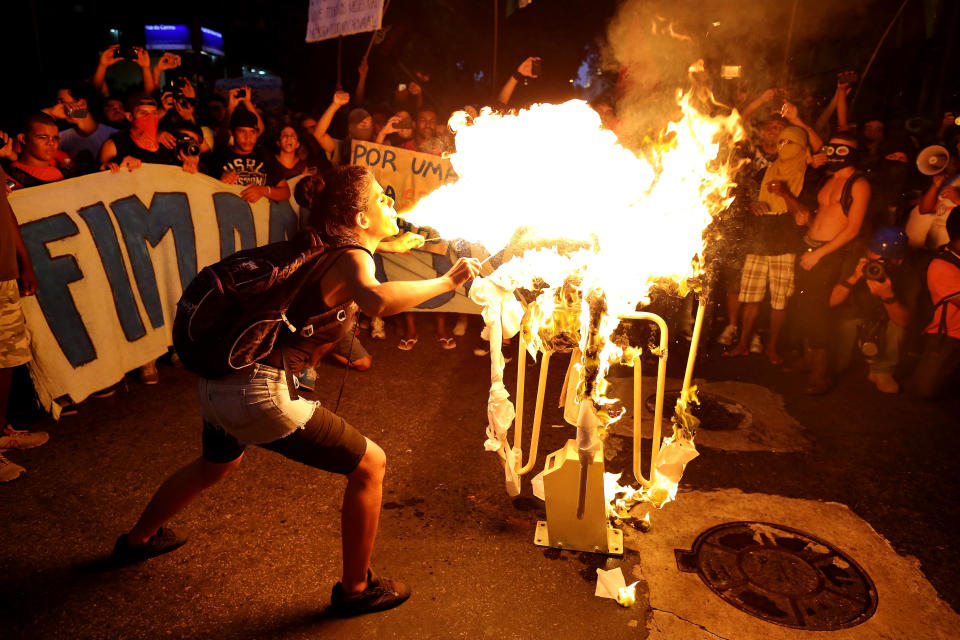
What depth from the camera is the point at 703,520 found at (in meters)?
3.71

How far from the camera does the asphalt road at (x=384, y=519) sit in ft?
9.59

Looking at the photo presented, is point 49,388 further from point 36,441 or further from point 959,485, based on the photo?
point 959,485

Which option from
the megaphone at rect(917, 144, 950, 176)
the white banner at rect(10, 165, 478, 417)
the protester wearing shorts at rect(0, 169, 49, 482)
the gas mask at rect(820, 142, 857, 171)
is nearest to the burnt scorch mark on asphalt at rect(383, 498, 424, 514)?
the protester wearing shorts at rect(0, 169, 49, 482)

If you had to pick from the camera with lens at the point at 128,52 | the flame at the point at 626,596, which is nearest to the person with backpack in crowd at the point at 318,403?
the flame at the point at 626,596

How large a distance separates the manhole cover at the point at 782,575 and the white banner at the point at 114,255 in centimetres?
492

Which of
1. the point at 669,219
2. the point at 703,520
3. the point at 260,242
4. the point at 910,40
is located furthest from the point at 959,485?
the point at 910,40

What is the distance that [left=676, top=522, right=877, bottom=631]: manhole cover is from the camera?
3.00m

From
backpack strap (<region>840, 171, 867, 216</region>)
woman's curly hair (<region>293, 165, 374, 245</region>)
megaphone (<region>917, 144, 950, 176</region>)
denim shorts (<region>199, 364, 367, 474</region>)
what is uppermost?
megaphone (<region>917, 144, 950, 176</region>)

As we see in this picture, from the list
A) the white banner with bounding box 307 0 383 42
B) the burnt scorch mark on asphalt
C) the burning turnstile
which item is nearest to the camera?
the burning turnstile

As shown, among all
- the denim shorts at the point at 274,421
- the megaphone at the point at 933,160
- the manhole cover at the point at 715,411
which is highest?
the megaphone at the point at 933,160

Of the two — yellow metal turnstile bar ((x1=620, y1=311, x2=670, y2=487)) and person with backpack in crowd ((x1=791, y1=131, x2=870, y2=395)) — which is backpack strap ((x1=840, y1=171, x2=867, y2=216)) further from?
yellow metal turnstile bar ((x1=620, y1=311, x2=670, y2=487))

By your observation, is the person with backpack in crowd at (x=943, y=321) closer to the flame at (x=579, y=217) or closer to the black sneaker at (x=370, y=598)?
the flame at (x=579, y=217)

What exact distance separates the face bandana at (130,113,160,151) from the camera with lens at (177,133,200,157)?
0.21 m

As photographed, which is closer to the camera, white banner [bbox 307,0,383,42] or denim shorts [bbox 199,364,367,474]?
denim shorts [bbox 199,364,367,474]
